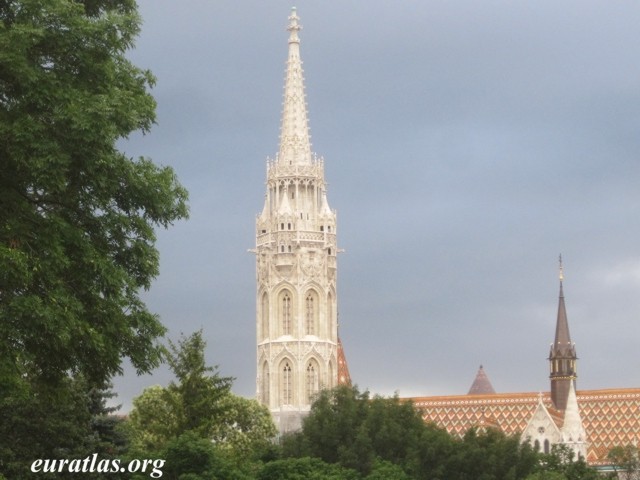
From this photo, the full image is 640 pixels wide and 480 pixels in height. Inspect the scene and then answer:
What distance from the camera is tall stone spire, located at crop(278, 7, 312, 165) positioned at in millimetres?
124562

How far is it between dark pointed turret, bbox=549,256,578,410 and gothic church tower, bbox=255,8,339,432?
1661 centimetres

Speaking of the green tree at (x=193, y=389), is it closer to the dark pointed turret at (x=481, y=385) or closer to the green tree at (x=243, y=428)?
the green tree at (x=243, y=428)

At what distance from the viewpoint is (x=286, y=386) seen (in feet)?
409

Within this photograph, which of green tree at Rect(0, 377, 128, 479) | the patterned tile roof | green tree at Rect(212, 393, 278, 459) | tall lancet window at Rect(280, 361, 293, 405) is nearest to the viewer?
green tree at Rect(0, 377, 128, 479)

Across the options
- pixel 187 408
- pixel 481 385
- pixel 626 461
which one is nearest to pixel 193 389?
pixel 187 408

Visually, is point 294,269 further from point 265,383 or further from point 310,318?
point 265,383

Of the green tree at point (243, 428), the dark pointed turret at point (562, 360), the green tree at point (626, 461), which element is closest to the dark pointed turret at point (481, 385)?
the dark pointed turret at point (562, 360)

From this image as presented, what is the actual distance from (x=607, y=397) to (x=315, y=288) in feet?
75.6

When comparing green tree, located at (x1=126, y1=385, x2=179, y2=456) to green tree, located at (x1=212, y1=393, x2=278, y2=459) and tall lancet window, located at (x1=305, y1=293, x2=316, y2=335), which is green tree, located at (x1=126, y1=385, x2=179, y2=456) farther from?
tall lancet window, located at (x1=305, y1=293, x2=316, y2=335)

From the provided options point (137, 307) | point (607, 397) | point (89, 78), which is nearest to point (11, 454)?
point (137, 307)

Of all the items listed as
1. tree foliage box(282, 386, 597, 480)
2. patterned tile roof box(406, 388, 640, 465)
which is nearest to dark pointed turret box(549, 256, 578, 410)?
patterned tile roof box(406, 388, 640, 465)

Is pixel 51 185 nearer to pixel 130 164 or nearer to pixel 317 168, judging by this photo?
pixel 130 164

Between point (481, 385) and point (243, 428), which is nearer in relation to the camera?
point (243, 428)

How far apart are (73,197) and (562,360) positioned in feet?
340
